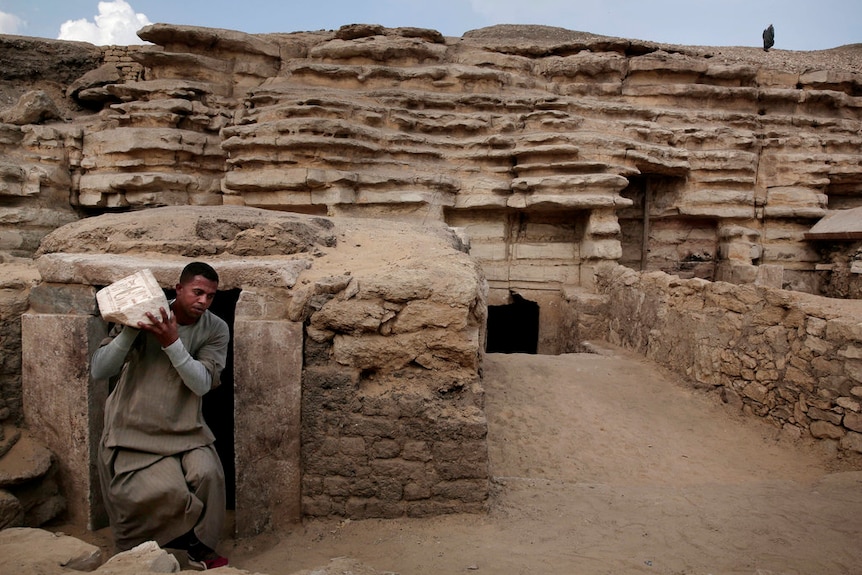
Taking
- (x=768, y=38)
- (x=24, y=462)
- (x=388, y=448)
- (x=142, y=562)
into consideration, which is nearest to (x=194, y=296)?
(x=142, y=562)

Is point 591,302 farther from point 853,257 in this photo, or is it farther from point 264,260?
point 264,260

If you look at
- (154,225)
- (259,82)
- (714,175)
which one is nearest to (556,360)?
(154,225)

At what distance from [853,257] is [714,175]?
9.78 ft

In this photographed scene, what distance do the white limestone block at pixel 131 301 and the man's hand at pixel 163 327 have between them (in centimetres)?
2

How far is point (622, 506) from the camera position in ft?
12.6

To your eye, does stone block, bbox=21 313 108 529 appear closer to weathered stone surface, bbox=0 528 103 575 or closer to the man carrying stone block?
the man carrying stone block

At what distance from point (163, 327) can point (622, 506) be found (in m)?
3.22

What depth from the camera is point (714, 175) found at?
37.9 feet

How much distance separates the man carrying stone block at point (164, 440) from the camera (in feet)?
9.15

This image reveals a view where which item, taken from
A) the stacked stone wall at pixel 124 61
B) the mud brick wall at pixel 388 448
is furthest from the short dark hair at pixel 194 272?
the stacked stone wall at pixel 124 61

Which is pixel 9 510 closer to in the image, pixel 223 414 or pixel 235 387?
pixel 235 387

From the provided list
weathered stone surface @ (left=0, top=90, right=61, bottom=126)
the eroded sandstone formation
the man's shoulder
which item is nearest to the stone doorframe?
the man's shoulder

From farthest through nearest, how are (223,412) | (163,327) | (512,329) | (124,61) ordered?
(124,61) → (512,329) → (223,412) → (163,327)

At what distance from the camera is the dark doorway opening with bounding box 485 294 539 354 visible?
40.9 ft
